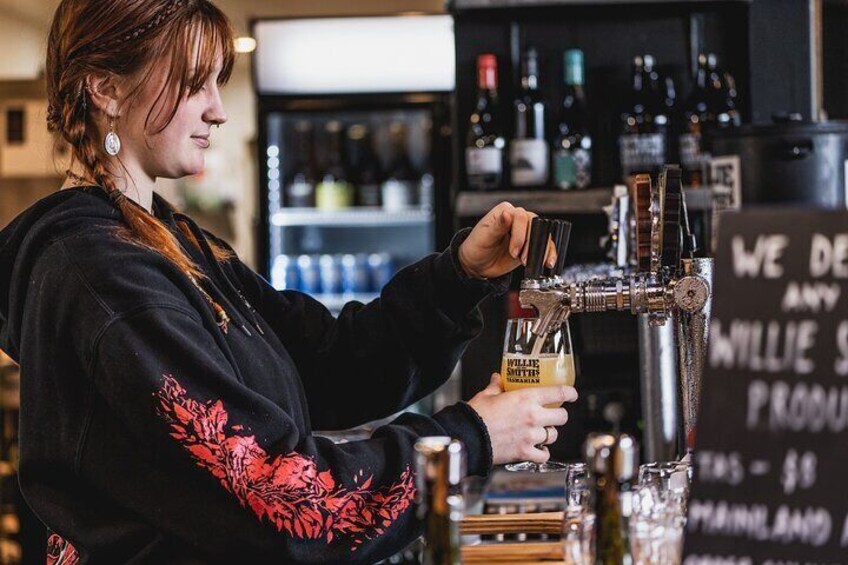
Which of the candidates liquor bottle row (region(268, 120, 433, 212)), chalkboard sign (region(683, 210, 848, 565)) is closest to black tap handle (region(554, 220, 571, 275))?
chalkboard sign (region(683, 210, 848, 565))

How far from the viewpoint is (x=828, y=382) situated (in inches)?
41.6

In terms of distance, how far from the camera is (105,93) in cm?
166

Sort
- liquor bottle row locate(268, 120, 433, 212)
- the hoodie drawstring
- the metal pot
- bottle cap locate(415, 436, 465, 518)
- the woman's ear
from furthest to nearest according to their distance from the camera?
liquor bottle row locate(268, 120, 433, 212), the metal pot, the hoodie drawstring, the woman's ear, bottle cap locate(415, 436, 465, 518)

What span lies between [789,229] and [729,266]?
0.20 feet

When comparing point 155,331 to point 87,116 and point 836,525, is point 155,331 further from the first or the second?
point 836,525

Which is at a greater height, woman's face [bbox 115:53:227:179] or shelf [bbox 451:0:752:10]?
shelf [bbox 451:0:752:10]

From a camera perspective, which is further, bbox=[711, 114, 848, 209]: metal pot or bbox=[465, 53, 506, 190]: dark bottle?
bbox=[465, 53, 506, 190]: dark bottle

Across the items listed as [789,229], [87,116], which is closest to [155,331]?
[87,116]

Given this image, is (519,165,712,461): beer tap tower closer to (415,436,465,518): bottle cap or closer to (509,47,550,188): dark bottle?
(415,436,465,518): bottle cap

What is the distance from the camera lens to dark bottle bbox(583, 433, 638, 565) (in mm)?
1075

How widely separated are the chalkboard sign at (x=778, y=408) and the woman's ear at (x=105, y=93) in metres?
0.93

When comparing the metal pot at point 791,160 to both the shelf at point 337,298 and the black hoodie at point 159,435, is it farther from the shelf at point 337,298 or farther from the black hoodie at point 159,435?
the shelf at point 337,298

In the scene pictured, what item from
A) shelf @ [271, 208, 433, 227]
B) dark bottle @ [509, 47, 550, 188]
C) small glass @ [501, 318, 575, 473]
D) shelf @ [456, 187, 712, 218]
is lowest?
small glass @ [501, 318, 575, 473]

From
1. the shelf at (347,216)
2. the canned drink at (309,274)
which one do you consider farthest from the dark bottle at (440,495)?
the canned drink at (309,274)
